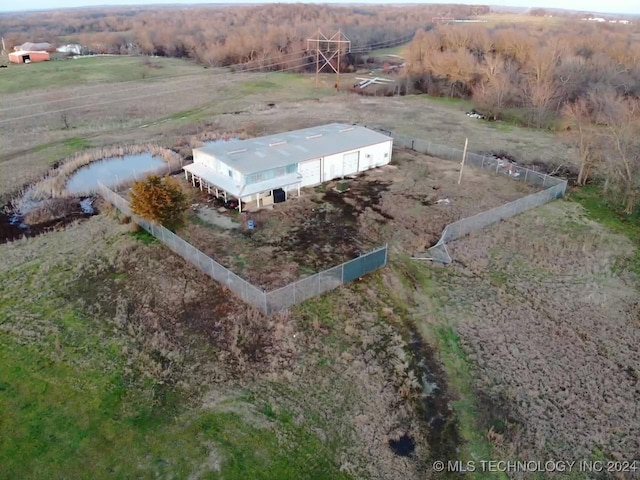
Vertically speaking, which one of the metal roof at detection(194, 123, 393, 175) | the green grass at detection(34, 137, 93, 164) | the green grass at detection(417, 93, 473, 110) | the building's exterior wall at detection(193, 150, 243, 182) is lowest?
the green grass at detection(417, 93, 473, 110)

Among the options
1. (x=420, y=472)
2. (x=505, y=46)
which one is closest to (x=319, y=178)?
(x=420, y=472)

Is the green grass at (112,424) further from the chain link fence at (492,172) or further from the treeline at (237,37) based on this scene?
the treeline at (237,37)

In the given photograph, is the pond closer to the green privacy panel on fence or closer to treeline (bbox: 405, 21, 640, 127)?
the green privacy panel on fence

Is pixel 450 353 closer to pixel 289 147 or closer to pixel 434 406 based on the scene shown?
pixel 434 406

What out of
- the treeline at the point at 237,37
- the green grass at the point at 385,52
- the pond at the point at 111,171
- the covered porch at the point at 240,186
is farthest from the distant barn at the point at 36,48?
the covered porch at the point at 240,186

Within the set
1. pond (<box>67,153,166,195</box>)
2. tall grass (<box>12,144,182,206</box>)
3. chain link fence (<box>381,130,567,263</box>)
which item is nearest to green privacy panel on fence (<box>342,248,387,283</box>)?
chain link fence (<box>381,130,567,263</box>)

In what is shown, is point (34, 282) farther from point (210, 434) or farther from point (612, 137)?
point (612, 137)

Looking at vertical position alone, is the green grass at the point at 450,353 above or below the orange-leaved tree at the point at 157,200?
below
